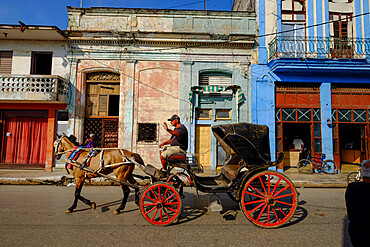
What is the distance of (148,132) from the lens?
35.3 feet

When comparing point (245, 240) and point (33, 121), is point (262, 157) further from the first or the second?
point (33, 121)

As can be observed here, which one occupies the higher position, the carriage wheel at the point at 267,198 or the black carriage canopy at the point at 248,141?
the black carriage canopy at the point at 248,141

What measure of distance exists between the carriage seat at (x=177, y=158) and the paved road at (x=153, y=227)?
1100mm

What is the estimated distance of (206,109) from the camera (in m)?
11.0

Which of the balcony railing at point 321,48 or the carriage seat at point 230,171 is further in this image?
the balcony railing at point 321,48

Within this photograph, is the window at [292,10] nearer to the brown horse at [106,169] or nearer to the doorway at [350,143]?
the doorway at [350,143]

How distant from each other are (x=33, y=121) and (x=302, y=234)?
12.2 metres

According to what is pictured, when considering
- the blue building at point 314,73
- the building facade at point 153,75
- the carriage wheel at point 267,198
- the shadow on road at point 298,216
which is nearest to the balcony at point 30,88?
the building facade at point 153,75

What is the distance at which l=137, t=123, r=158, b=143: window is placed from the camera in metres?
10.7

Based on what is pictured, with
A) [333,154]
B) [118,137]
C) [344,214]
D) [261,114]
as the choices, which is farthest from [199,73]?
[344,214]

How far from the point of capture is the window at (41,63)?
11.1 metres

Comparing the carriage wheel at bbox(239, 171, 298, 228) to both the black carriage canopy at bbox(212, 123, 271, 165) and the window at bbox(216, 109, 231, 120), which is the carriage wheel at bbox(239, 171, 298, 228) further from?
the window at bbox(216, 109, 231, 120)

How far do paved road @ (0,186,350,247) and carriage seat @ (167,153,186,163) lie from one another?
1100mm

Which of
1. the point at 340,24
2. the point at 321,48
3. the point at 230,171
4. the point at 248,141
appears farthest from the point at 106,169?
the point at 340,24
